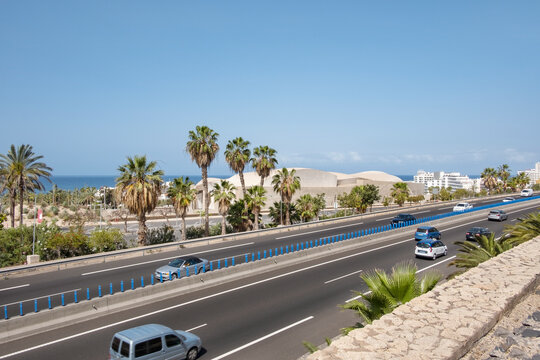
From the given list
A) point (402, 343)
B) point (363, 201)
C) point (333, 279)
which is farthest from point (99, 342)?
point (363, 201)

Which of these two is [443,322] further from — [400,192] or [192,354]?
[400,192]

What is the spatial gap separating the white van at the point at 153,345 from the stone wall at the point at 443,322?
7783 mm

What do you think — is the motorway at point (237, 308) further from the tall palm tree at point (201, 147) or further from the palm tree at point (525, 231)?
the tall palm tree at point (201, 147)

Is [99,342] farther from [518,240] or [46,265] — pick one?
[518,240]

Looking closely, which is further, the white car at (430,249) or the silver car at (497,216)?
the silver car at (497,216)

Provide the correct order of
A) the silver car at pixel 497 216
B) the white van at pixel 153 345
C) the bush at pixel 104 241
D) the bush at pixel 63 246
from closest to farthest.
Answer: the white van at pixel 153 345
the bush at pixel 63 246
the bush at pixel 104 241
the silver car at pixel 497 216

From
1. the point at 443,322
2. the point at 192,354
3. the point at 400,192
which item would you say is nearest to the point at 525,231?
the point at 443,322

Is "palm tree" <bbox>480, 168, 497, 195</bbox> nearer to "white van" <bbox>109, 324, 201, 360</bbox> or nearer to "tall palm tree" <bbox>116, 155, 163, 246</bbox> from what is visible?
"tall palm tree" <bbox>116, 155, 163, 246</bbox>

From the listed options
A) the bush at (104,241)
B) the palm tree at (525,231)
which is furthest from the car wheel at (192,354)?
the bush at (104,241)

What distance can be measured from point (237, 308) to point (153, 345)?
23.4 ft

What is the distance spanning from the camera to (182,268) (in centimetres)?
2431

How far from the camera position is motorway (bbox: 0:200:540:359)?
14.5 meters

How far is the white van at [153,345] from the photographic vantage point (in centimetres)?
1174

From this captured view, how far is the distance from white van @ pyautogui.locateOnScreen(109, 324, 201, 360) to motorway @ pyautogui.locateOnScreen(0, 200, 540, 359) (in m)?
0.91
